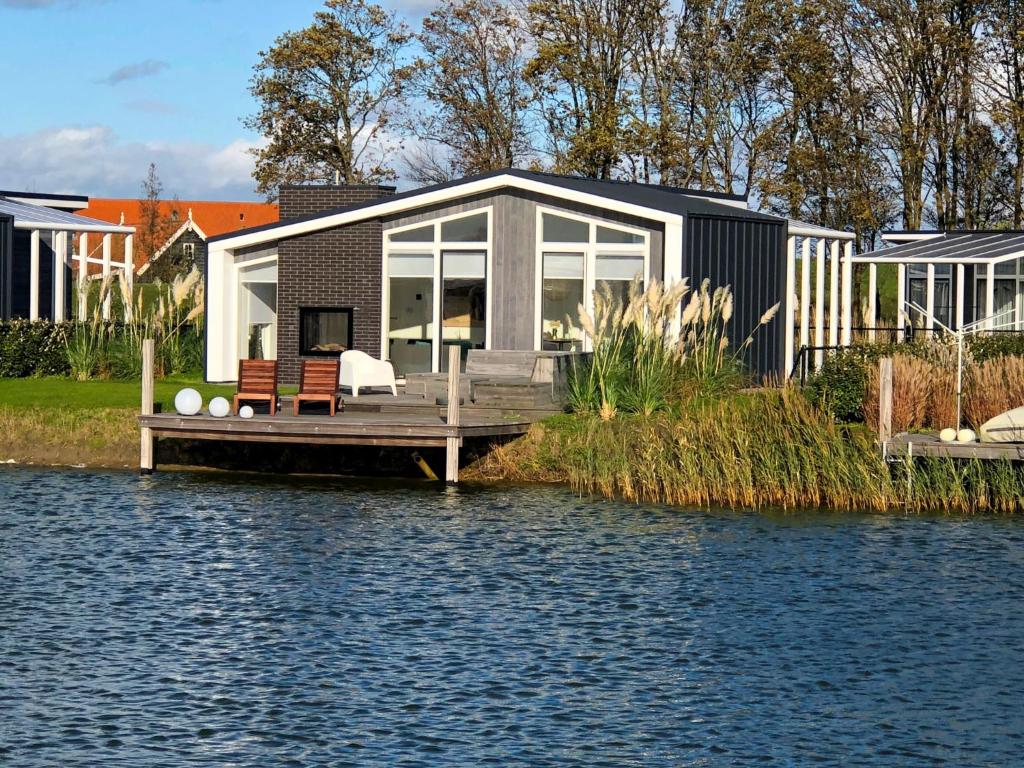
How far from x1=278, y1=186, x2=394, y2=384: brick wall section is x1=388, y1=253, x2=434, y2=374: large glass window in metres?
0.25

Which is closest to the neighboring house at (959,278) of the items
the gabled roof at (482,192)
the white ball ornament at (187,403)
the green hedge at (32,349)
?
the gabled roof at (482,192)

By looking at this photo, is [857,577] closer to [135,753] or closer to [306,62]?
[135,753]

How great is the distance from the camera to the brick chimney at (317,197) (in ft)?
107

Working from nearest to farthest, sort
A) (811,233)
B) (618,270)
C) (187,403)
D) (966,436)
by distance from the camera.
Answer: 1. (966,436)
2. (187,403)
3. (618,270)
4. (811,233)

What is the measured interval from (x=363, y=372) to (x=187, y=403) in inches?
132

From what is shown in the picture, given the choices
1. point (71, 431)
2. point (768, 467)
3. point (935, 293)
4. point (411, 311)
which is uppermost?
point (935, 293)

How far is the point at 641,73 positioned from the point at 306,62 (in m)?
10.5

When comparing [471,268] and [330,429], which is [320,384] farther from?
[471,268]

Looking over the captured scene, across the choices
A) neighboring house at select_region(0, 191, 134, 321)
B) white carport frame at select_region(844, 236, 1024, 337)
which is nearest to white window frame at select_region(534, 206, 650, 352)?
white carport frame at select_region(844, 236, 1024, 337)

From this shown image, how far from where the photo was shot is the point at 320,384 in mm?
23422

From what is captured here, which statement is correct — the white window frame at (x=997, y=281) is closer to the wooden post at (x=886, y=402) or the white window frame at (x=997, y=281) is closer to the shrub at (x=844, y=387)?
the shrub at (x=844, y=387)

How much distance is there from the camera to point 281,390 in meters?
28.4

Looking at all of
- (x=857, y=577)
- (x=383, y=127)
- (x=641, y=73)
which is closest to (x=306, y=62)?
(x=383, y=127)

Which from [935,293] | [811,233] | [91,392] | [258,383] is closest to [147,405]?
[258,383]
